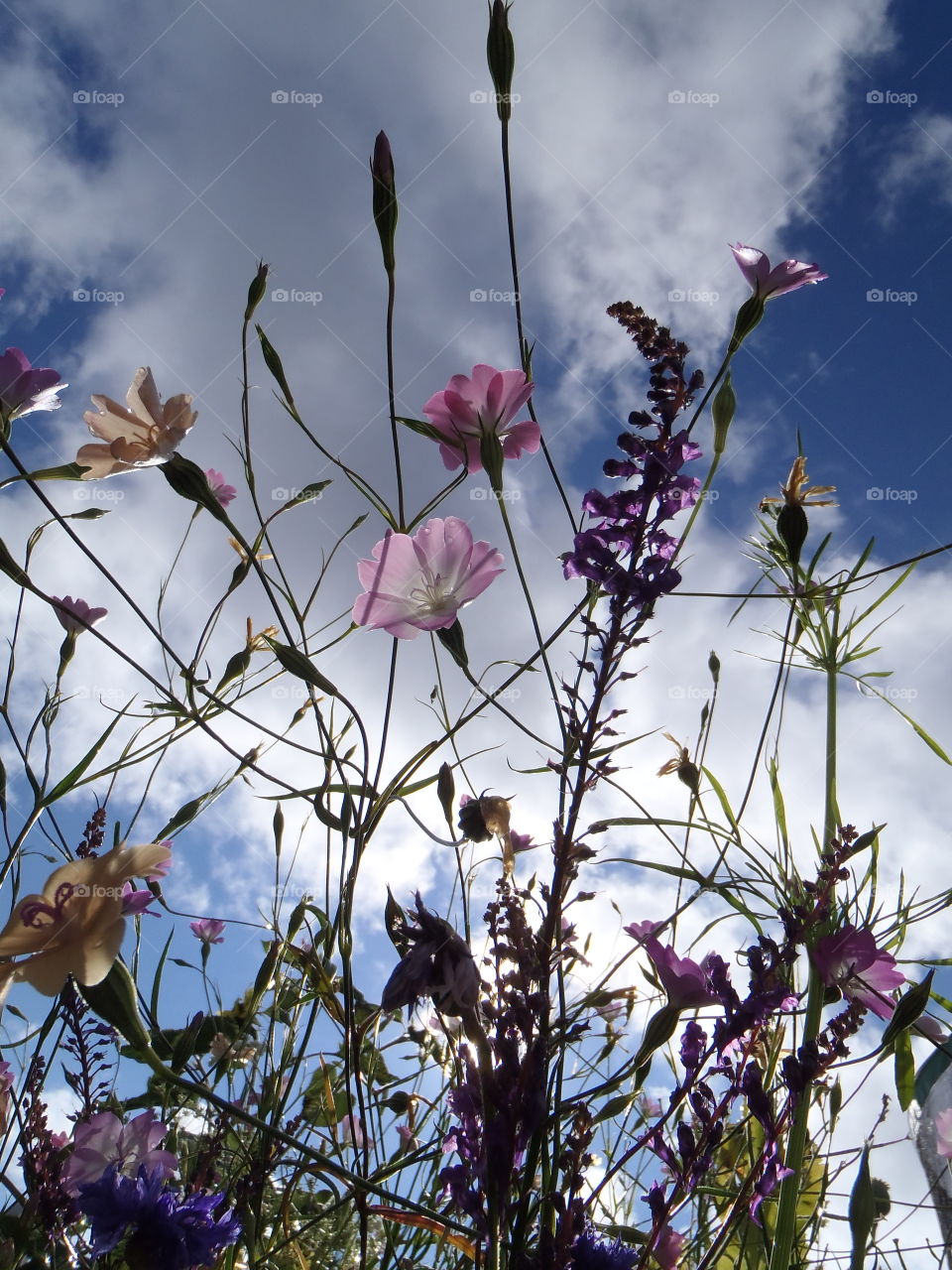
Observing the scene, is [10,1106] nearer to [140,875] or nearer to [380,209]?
[140,875]

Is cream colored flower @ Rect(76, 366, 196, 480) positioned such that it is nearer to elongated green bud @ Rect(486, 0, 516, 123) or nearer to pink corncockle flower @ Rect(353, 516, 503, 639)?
pink corncockle flower @ Rect(353, 516, 503, 639)

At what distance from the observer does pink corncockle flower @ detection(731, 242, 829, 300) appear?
851mm

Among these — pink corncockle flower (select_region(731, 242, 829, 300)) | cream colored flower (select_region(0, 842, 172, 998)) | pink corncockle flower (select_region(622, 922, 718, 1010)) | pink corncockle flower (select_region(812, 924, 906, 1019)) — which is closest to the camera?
cream colored flower (select_region(0, 842, 172, 998))

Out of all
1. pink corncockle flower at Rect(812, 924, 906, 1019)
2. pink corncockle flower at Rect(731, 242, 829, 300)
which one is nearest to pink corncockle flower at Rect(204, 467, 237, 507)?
pink corncockle flower at Rect(731, 242, 829, 300)

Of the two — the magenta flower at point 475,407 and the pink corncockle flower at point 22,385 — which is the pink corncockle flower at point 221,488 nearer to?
the pink corncockle flower at point 22,385

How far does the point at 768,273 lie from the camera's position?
860mm

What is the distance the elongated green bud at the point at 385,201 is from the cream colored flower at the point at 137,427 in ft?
0.73

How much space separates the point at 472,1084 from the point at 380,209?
2.28 feet

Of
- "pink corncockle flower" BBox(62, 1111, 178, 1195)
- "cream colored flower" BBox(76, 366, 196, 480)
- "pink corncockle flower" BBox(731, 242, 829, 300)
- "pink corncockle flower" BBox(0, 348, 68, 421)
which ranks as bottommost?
"pink corncockle flower" BBox(62, 1111, 178, 1195)

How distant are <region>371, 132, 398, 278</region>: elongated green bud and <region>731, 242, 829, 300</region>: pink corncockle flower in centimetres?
37

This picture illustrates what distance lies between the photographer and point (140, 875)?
46cm

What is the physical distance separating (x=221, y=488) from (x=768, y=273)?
76 centimetres

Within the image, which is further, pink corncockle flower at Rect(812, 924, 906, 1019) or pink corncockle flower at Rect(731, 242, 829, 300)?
pink corncockle flower at Rect(731, 242, 829, 300)

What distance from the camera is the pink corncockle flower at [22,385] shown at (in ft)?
2.83
